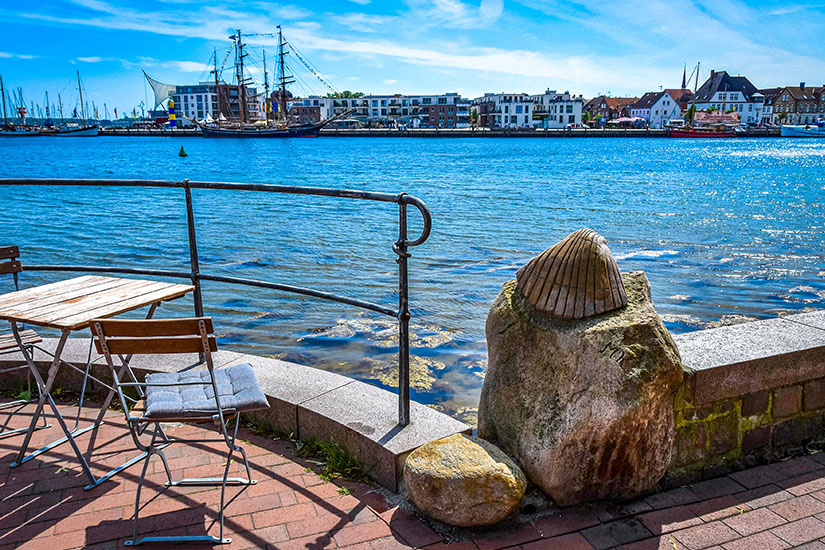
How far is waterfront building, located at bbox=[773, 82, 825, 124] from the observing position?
130 meters

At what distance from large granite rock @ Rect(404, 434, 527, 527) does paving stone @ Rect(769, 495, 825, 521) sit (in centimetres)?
125

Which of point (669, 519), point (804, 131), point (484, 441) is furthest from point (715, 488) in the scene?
point (804, 131)

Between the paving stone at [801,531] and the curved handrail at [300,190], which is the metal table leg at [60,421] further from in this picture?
the paving stone at [801,531]

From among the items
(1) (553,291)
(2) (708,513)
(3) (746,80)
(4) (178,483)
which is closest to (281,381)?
(4) (178,483)

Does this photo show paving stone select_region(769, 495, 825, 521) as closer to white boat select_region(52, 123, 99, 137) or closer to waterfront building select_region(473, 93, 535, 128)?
waterfront building select_region(473, 93, 535, 128)

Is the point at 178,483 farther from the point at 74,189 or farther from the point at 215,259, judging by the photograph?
the point at 74,189

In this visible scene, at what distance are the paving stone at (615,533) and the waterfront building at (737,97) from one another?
149 meters

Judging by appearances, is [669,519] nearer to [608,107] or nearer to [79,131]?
[79,131]

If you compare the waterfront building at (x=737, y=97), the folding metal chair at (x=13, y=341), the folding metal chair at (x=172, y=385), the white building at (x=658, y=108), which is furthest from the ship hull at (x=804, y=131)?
the folding metal chair at (x=172, y=385)

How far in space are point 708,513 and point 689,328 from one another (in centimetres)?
588

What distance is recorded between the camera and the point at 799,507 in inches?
123

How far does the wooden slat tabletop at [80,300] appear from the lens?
3.18 m

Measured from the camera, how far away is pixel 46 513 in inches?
120

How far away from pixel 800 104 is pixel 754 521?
154 meters
